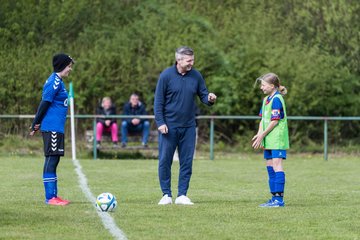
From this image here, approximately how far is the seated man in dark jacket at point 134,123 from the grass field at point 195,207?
12.6 feet

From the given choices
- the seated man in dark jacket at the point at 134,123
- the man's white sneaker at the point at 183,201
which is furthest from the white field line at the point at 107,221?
the seated man in dark jacket at the point at 134,123

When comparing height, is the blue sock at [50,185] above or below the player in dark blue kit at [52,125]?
below

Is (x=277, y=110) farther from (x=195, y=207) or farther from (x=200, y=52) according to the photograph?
(x=200, y=52)

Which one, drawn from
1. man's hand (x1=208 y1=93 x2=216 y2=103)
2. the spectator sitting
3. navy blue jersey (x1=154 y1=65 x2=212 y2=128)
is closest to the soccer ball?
navy blue jersey (x1=154 y1=65 x2=212 y2=128)

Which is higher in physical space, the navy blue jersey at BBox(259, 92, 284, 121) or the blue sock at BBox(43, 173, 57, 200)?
the navy blue jersey at BBox(259, 92, 284, 121)

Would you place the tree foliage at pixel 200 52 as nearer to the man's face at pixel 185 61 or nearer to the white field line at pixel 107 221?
the white field line at pixel 107 221

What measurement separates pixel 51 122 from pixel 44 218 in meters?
1.99

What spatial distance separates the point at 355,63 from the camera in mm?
28688

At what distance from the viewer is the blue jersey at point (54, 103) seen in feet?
38.2

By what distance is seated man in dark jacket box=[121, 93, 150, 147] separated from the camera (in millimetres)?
24156

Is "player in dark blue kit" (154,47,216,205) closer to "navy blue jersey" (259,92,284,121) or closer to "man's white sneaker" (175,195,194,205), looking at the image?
"man's white sneaker" (175,195,194,205)

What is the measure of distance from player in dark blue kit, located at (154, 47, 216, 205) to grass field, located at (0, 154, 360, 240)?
0.41m

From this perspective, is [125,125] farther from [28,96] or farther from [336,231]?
[336,231]

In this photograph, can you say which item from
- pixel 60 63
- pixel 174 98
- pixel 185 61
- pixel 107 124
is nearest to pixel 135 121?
pixel 107 124
